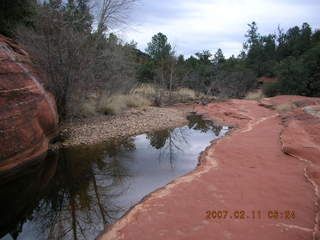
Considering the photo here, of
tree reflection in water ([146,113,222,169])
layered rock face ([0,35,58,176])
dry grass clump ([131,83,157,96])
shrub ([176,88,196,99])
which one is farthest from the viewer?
shrub ([176,88,196,99])

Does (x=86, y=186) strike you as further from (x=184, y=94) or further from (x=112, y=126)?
(x=184, y=94)

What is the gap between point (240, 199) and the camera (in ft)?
12.2

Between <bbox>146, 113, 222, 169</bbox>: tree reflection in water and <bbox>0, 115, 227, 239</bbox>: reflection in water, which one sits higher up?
<bbox>146, 113, 222, 169</bbox>: tree reflection in water

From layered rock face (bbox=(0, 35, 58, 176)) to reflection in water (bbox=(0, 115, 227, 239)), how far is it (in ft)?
1.74

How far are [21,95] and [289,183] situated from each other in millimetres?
6519

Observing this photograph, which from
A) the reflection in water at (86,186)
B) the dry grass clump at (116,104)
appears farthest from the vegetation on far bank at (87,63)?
the reflection in water at (86,186)

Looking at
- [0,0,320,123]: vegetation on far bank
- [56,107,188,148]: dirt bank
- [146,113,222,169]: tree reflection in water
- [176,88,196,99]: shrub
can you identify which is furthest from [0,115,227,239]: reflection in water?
[176,88,196,99]: shrub

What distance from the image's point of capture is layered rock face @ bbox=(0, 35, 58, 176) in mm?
4617

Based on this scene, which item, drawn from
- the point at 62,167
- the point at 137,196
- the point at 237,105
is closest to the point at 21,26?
the point at 62,167

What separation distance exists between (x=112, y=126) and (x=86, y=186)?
483 centimetres

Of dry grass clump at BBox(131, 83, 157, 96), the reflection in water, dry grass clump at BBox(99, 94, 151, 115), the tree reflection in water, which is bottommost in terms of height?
the reflection in water

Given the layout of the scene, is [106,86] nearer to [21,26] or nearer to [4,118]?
[21,26]

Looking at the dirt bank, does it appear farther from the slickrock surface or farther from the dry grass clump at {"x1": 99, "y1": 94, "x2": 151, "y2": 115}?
the slickrock surface

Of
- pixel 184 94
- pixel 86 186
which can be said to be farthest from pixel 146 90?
pixel 86 186
